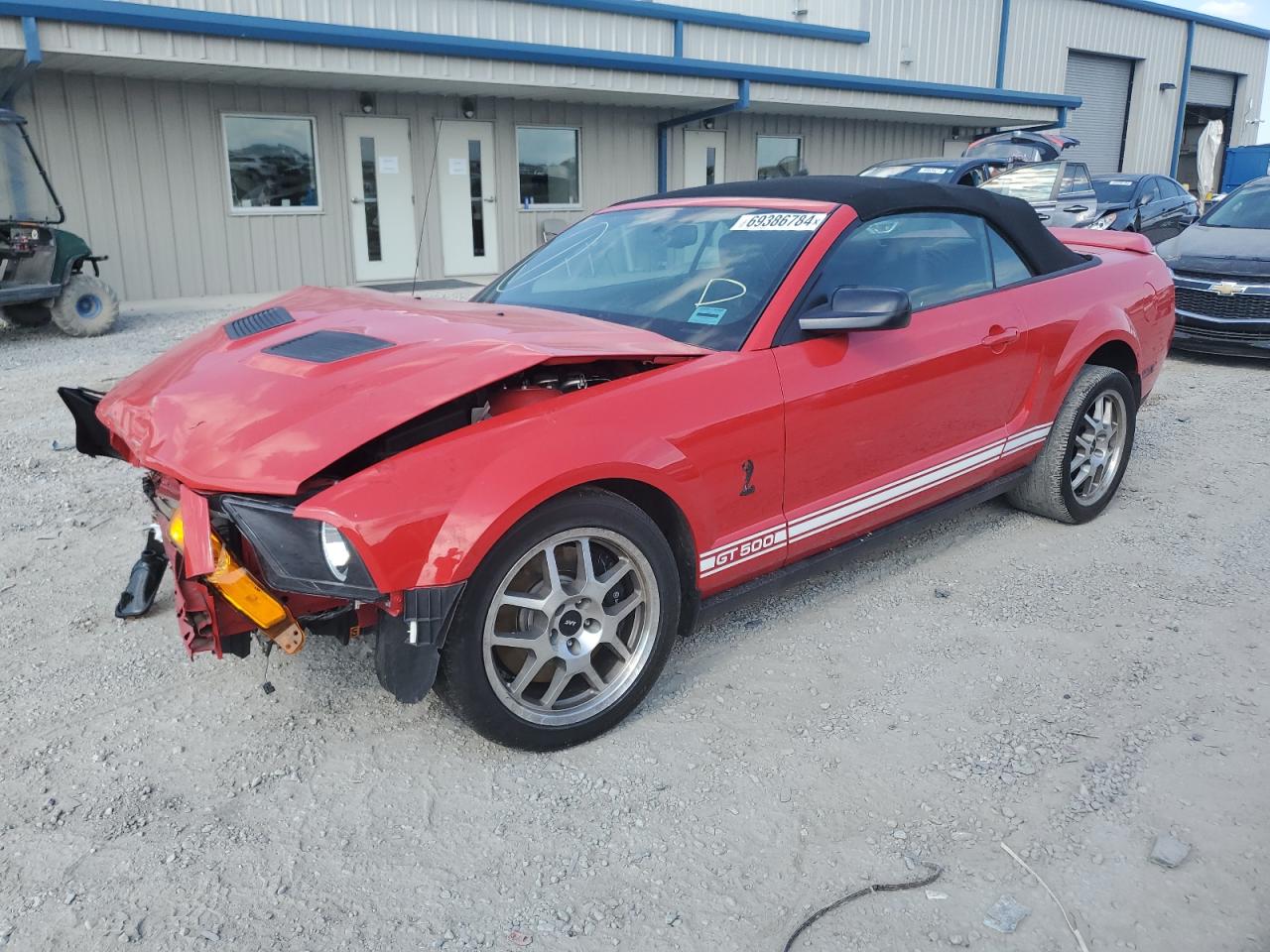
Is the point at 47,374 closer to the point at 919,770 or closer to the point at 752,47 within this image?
the point at 919,770

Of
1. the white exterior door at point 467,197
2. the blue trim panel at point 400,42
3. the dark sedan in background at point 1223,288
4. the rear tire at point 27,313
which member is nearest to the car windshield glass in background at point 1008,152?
the blue trim panel at point 400,42

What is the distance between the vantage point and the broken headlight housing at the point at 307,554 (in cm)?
245

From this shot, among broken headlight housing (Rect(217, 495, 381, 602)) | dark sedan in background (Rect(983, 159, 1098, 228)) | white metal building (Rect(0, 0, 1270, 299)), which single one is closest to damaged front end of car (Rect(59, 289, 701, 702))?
broken headlight housing (Rect(217, 495, 381, 602))

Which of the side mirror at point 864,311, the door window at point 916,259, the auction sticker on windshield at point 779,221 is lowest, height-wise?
the side mirror at point 864,311

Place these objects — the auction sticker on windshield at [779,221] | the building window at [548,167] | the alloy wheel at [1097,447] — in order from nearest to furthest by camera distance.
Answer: the auction sticker on windshield at [779,221]
the alloy wheel at [1097,447]
the building window at [548,167]

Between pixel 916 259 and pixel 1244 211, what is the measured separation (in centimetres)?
764

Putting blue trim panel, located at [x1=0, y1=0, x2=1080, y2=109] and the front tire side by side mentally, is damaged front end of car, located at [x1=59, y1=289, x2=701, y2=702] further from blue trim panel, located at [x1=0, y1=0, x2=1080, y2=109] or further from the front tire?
blue trim panel, located at [x1=0, y1=0, x2=1080, y2=109]

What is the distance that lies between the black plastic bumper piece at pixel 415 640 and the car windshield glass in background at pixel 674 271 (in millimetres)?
1262

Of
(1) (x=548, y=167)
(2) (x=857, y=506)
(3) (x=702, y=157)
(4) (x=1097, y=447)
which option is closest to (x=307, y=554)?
(2) (x=857, y=506)

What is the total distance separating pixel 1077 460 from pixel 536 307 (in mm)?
2583

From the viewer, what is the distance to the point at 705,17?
623 inches

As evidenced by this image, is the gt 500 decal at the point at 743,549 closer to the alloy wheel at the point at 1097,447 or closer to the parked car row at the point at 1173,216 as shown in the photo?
the alloy wheel at the point at 1097,447

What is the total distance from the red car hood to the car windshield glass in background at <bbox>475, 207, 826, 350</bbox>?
0.67 ft

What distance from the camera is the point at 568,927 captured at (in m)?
2.24
